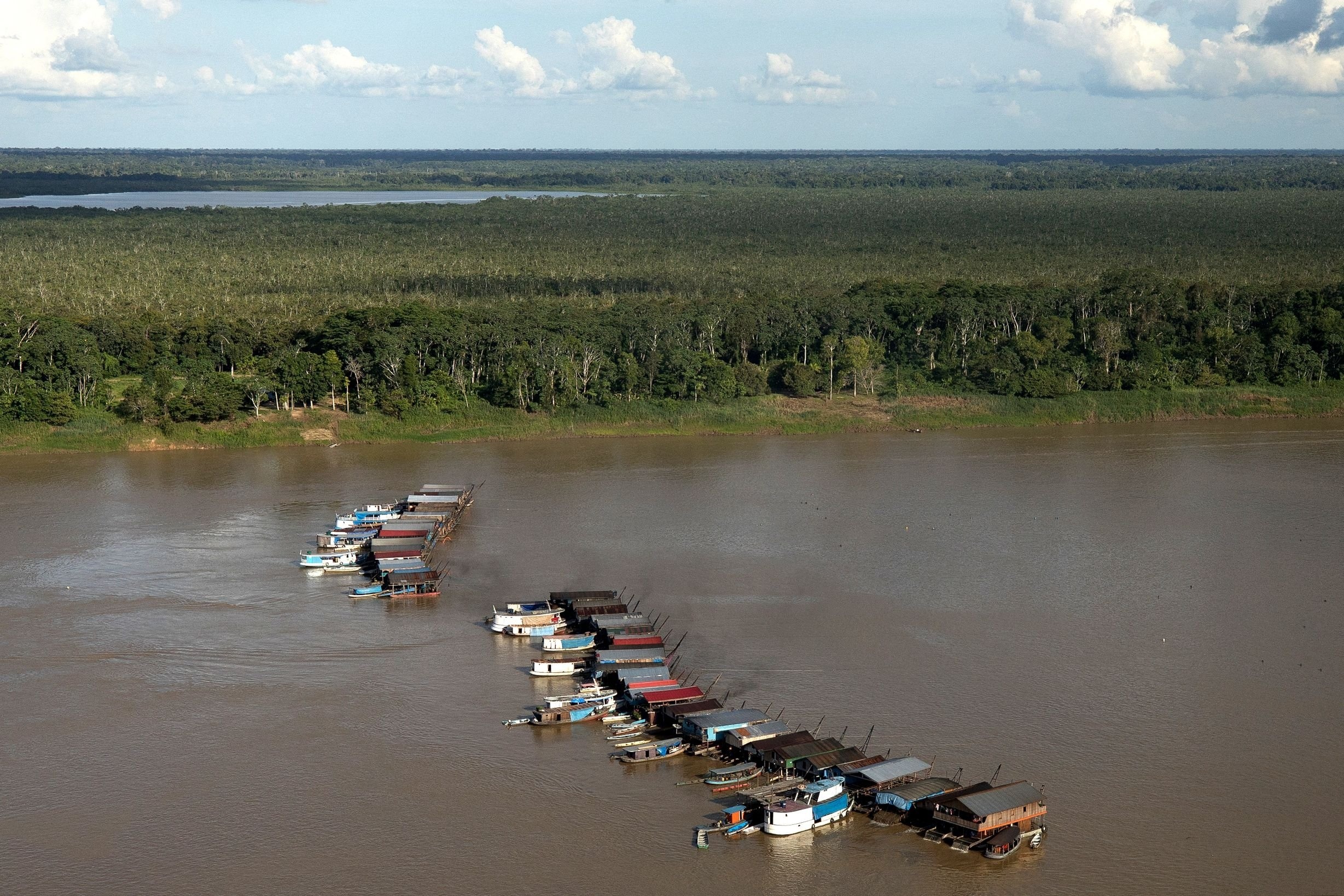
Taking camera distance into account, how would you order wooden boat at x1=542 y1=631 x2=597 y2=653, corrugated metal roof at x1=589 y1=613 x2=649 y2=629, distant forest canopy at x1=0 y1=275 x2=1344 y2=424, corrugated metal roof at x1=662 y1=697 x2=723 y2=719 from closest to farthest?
corrugated metal roof at x1=662 y1=697 x2=723 y2=719 < wooden boat at x1=542 y1=631 x2=597 y2=653 < corrugated metal roof at x1=589 y1=613 x2=649 y2=629 < distant forest canopy at x1=0 y1=275 x2=1344 y2=424

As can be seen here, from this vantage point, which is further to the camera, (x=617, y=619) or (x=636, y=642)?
(x=617, y=619)

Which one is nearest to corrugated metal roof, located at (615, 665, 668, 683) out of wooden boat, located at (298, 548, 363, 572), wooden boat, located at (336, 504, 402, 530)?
wooden boat, located at (298, 548, 363, 572)

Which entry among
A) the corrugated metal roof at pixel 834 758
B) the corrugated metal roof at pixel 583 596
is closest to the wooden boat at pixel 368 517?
the corrugated metal roof at pixel 583 596

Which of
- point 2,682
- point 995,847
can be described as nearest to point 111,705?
point 2,682

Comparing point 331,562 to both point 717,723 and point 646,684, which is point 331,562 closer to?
point 646,684

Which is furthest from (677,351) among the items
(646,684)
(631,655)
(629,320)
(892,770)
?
(892,770)

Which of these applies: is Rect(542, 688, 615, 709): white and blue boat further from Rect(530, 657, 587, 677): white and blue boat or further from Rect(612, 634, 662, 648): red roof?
Rect(612, 634, 662, 648): red roof
